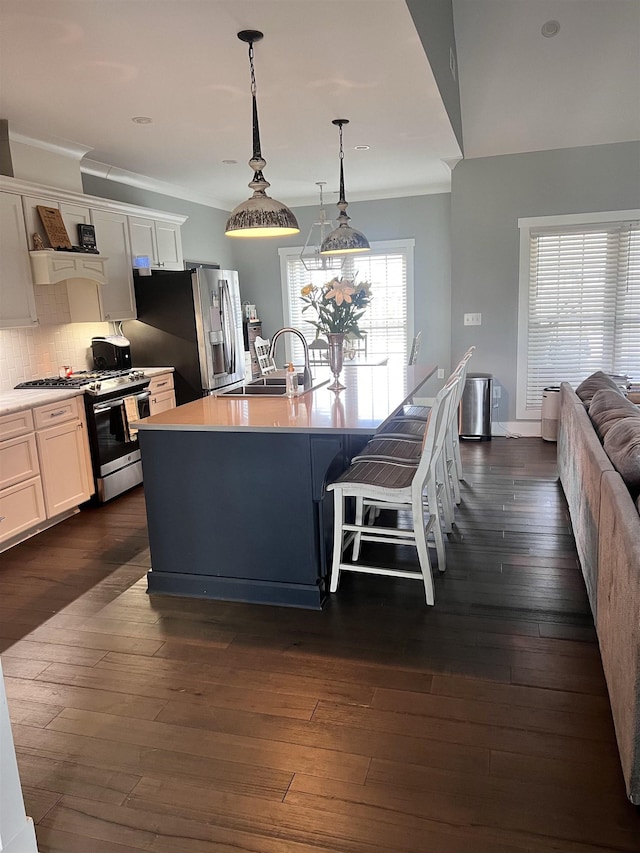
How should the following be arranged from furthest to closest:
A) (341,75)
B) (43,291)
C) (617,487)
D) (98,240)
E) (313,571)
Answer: (98,240), (43,291), (341,75), (313,571), (617,487)

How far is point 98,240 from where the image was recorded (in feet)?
16.2

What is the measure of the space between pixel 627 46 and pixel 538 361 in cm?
267

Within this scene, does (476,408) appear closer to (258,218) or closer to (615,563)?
(258,218)

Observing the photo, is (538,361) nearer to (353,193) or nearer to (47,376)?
(353,193)

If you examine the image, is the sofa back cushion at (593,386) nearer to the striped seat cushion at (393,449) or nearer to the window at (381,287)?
the striped seat cushion at (393,449)

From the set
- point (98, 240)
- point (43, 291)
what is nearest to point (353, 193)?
point (98, 240)

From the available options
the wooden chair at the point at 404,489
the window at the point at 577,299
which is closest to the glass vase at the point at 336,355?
the wooden chair at the point at 404,489

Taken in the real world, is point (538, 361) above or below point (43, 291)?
below

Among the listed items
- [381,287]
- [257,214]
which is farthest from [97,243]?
[381,287]

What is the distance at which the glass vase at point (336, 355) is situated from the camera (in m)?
3.81

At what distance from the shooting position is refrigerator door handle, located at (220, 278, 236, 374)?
5.82m

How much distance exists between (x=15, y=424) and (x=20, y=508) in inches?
21.0

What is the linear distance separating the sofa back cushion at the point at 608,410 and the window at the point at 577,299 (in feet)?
8.47

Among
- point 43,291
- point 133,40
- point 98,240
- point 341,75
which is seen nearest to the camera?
point 133,40
